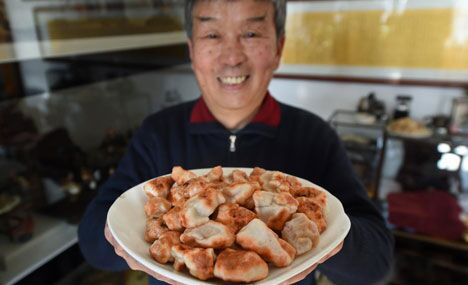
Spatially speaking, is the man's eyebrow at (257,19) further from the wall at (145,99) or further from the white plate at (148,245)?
the wall at (145,99)

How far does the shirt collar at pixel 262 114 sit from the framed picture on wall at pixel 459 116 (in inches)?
56.0

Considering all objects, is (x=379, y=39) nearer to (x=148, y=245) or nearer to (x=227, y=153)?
(x=227, y=153)

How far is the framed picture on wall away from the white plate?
170 cm

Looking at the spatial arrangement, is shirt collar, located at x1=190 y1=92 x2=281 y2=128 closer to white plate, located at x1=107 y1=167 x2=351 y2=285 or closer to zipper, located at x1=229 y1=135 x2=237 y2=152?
zipper, located at x1=229 y1=135 x2=237 y2=152

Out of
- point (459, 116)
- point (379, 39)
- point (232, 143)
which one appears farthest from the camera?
point (379, 39)

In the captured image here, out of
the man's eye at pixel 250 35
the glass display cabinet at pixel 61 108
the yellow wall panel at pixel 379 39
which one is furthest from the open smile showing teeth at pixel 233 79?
the yellow wall panel at pixel 379 39

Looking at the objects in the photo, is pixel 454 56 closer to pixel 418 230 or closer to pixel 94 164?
pixel 418 230

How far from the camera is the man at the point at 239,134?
90 cm

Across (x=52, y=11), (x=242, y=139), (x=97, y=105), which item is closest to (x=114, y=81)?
(x=97, y=105)

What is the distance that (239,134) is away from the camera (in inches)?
42.1

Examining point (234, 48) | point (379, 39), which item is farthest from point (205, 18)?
point (379, 39)

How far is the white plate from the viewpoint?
0.50 m

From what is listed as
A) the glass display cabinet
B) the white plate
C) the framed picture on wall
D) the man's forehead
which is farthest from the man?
the framed picture on wall

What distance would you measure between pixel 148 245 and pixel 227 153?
0.52m
